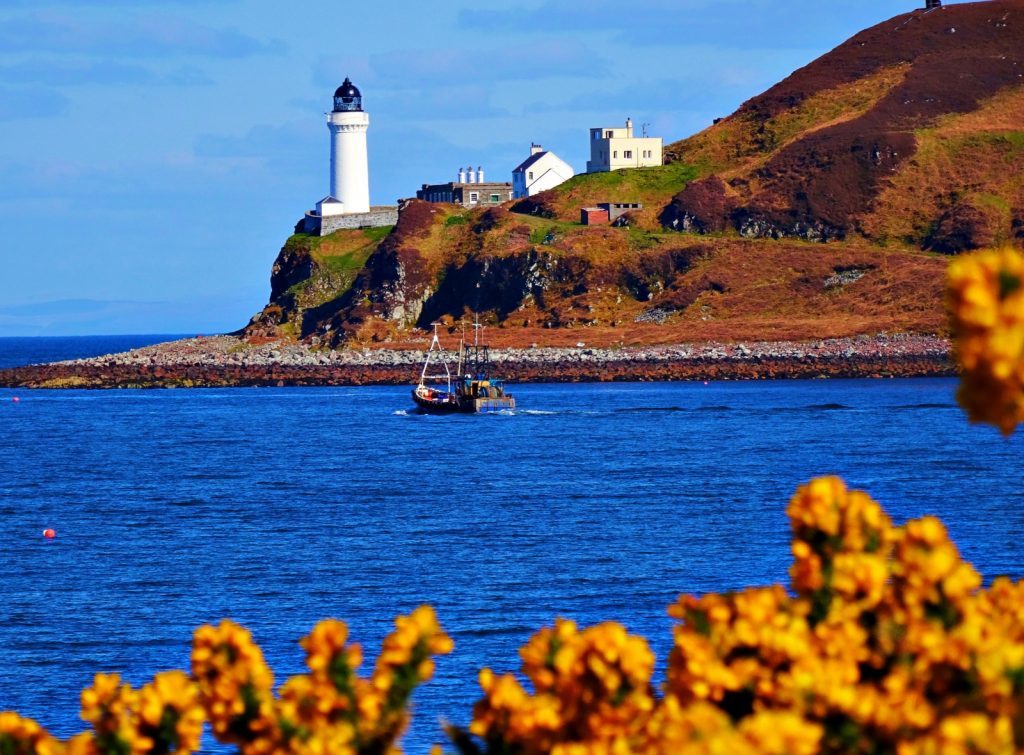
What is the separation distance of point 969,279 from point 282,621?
25.9 metres

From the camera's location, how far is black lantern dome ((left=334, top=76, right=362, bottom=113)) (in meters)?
142

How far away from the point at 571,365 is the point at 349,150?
38571mm

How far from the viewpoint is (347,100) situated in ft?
465

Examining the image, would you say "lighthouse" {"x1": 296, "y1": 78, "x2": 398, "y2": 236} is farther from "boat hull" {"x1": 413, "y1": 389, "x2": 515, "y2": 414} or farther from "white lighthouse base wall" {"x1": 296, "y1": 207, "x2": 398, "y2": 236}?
"boat hull" {"x1": 413, "y1": 389, "x2": 515, "y2": 414}

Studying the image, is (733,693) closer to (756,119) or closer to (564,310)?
(564,310)

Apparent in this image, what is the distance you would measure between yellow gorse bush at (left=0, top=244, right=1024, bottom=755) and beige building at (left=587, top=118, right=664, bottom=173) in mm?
143641

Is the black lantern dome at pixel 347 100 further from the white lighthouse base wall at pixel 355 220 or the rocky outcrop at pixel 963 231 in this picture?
the rocky outcrop at pixel 963 231

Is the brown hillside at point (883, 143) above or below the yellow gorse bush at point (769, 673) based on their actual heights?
above

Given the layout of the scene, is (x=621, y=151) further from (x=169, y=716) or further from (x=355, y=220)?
(x=169, y=716)

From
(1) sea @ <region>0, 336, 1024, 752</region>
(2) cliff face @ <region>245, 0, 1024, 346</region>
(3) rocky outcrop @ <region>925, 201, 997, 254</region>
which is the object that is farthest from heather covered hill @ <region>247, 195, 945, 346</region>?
(1) sea @ <region>0, 336, 1024, 752</region>

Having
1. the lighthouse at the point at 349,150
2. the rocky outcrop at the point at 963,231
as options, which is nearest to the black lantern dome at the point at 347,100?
the lighthouse at the point at 349,150

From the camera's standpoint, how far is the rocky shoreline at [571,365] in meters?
113

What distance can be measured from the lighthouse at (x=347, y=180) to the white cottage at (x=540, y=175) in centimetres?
1182

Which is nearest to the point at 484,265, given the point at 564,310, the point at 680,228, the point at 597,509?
the point at 564,310
